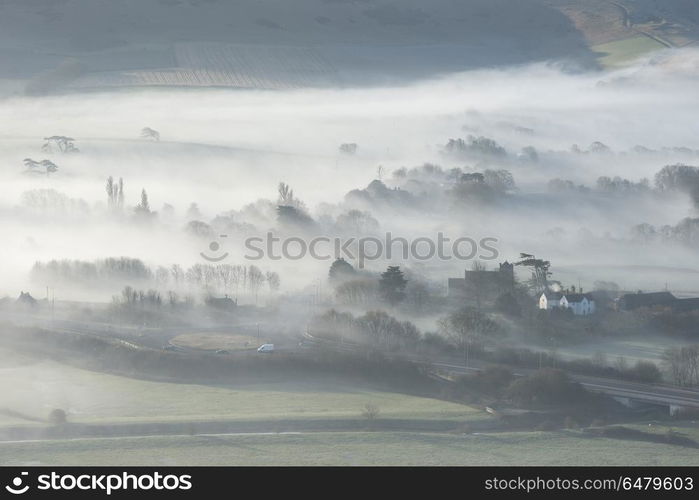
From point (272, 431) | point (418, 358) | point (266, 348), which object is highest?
point (266, 348)

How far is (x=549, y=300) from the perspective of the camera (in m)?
31.1

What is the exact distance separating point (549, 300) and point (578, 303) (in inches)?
25.6

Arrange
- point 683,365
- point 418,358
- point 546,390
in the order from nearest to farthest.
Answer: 1. point 546,390
2. point 683,365
3. point 418,358

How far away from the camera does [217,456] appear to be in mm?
21047

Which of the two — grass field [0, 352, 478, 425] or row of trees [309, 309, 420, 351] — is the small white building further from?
grass field [0, 352, 478, 425]

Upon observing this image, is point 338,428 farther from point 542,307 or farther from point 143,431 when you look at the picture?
point 542,307

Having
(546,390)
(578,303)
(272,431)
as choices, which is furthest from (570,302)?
(272,431)

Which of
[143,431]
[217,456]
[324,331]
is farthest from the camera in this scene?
[324,331]

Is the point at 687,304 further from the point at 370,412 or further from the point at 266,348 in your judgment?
the point at 370,412

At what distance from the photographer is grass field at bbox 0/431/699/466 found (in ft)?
68.4

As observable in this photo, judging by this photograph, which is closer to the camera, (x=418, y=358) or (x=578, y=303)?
(x=418, y=358)

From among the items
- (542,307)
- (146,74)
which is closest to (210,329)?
(542,307)

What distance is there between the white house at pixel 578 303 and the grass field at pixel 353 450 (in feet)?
27.8

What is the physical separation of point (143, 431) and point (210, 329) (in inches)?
335
